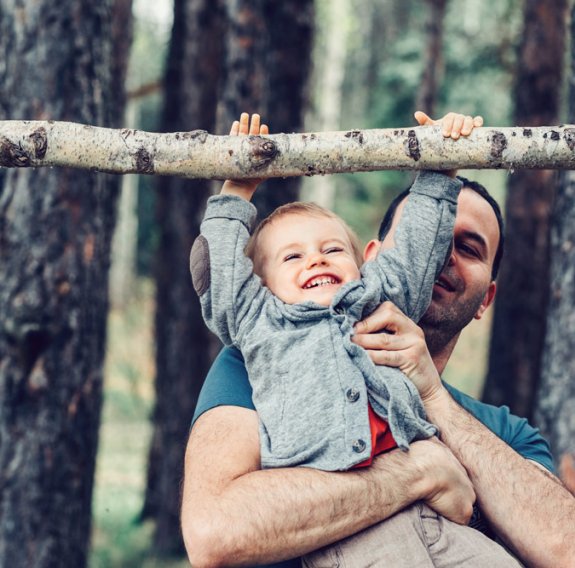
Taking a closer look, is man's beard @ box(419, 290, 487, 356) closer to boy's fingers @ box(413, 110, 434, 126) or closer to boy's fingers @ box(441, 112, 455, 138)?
boy's fingers @ box(413, 110, 434, 126)

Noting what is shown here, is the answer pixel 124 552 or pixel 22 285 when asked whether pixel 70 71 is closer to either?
pixel 22 285

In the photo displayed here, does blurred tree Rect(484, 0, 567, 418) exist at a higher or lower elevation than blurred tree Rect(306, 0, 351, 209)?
lower

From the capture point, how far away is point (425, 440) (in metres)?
2.57

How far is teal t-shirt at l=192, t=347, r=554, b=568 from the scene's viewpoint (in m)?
2.55

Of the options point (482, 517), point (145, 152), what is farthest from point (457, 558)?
point (145, 152)

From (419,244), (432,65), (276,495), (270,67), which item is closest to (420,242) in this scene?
(419,244)

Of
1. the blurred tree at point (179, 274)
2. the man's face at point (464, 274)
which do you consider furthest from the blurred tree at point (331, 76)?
the man's face at point (464, 274)

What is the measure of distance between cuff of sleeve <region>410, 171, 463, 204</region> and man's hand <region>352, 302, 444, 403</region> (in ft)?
1.12

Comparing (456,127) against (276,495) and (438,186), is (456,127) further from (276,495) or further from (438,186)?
(276,495)

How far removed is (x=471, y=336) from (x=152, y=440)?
11.0 m

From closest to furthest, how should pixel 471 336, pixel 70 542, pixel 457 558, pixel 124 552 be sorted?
pixel 457 558
pixel 70 542
pixel 124 552
pixel 471 336

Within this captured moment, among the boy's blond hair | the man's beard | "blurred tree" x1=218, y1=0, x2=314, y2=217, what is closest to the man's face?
the man's beard

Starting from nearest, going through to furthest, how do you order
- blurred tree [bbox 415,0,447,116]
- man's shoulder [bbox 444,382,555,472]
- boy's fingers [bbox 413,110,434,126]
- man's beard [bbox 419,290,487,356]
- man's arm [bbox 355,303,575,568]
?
man's arm [bbox 355,303,575,568]
boy's fingers [bbox 413,110,434,126]
man's shoulder [bbox 444,382,555,472]
man's beard [bbox 419,290,487,356]
blurred tree [bbox 415,0,447,116]

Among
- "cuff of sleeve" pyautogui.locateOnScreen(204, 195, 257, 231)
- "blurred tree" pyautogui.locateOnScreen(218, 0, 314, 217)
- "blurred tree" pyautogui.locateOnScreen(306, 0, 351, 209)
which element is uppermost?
"blurred tree" pyautogui.locateOnScreen(306, 0, 351, 209)
